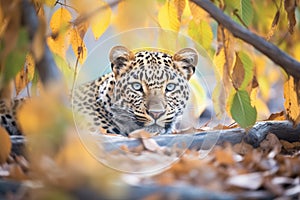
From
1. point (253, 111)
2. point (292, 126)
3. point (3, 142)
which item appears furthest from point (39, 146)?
point (292, 126)

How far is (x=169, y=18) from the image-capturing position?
117 centimetres

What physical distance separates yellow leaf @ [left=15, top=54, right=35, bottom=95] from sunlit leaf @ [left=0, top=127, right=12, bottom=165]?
234mm

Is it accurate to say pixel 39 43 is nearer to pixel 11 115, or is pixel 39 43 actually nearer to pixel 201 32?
pixel 201 32

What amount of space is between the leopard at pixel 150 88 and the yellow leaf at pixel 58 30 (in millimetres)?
149

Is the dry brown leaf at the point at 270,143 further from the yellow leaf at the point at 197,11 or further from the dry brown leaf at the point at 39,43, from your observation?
the dry brown leaf at the point at 39,43

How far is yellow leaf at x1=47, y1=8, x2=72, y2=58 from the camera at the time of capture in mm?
1150

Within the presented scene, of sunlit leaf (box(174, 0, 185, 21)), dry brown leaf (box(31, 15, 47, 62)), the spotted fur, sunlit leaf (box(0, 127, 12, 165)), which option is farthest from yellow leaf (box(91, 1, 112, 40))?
dry brown leaf (box(31, 15, 47, 62))

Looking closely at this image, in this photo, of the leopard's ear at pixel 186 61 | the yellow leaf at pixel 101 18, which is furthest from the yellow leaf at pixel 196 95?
the yellow leaf at pixel 101 18

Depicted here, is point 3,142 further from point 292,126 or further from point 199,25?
point 292,126

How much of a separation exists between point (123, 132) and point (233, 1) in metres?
0.32

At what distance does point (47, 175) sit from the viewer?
2.13 ft

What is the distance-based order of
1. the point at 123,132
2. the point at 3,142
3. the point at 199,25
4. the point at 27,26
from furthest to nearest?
the point at 199,25, the point at 123,132, the point at 3,142, the point at 27,26

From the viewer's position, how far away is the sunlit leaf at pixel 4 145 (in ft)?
2.91

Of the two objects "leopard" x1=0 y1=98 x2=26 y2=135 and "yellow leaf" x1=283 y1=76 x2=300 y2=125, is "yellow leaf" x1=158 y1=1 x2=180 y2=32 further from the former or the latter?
"leopard" x1=0 y1=98 x2=26 y2=135
